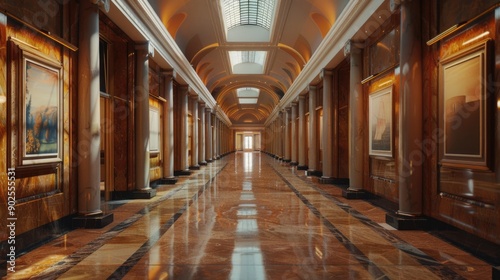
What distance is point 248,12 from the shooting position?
13922 mm

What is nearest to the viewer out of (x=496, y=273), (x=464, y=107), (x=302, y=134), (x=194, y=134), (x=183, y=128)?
(x=496, y=273)

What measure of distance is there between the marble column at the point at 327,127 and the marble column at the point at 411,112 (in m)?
5.40

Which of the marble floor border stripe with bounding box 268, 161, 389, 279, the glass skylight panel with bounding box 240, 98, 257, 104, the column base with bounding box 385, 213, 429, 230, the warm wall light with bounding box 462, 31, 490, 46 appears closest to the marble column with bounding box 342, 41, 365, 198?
the marble floor border stripe with bounding box 268, 161, 389, 279

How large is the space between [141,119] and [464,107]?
6358 mm

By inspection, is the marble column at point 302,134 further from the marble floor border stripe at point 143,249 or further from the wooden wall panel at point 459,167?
the wooden wall panel at point 459,167

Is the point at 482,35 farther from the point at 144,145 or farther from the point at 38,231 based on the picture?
the point at 144,145

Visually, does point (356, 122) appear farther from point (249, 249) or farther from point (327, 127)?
point (249, 249)

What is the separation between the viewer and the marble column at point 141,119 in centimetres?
793

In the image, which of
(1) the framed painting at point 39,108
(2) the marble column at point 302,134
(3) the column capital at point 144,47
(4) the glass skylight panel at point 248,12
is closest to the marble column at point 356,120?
(3) the column capital at point 144,47

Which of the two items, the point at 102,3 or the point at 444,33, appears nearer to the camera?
the point at 444,33

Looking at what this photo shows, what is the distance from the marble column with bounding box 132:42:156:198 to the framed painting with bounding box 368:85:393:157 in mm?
4999

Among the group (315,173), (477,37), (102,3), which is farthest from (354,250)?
(315,173)

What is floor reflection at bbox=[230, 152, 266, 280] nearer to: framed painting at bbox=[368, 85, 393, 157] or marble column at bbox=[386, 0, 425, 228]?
marble column at bbox=[386, 0, 425, 228]

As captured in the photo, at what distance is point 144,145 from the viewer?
802 centimetres
